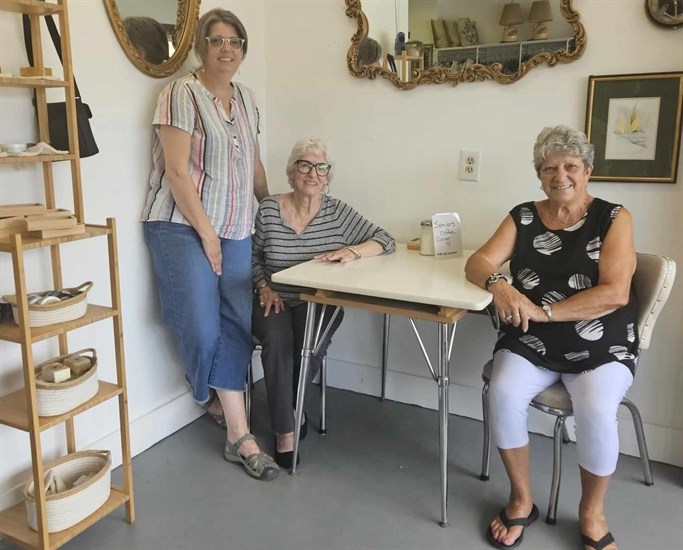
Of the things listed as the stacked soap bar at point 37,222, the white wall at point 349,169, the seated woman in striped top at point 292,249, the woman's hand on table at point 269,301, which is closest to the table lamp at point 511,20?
the white wall at point 349,169

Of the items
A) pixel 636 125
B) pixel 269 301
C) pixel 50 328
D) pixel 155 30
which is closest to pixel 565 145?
pixel 636 125

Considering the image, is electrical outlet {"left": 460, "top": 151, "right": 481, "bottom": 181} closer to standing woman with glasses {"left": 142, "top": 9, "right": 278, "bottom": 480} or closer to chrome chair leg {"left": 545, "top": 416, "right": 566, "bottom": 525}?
standing woman with glasses {"left": 142, "top": 9, "right": 278, "bottom": 480}

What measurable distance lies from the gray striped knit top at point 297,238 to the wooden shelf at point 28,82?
0.86 m

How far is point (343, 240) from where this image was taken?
2336 millimetres

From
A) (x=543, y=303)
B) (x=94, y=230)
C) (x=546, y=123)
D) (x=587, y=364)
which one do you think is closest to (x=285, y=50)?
(x=546, y=123)

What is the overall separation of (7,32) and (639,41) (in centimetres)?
193

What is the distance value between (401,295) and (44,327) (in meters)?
0.94

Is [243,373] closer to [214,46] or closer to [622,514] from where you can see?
[214,46]

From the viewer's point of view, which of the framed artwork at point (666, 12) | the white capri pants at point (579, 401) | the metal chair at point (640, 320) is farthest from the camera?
the framed artwork at point (666, 12)

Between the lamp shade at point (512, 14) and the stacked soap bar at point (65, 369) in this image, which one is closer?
the stacked soap bar at point (65, 369)

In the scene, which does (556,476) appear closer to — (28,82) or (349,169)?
(349,169)

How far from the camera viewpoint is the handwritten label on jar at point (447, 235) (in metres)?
2.22

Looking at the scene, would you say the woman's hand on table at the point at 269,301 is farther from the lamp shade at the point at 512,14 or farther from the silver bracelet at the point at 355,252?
the lamp shade at the point at 512,14

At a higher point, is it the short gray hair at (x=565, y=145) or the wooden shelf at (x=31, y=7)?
the wooden shelf at (x=31, y=7)
